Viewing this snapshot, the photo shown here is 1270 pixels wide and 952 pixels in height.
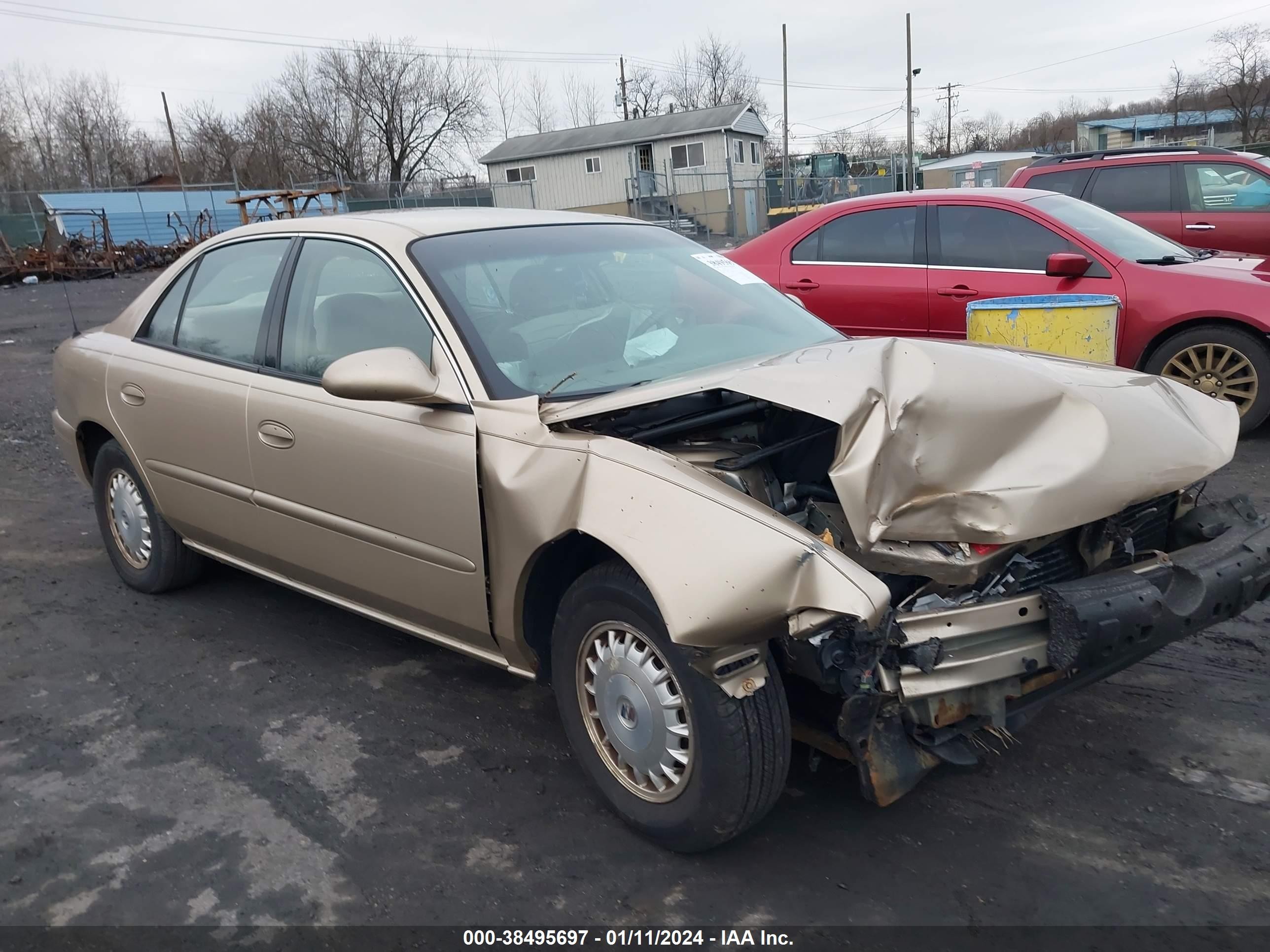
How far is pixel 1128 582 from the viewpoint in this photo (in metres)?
2.47

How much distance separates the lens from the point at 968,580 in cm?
237

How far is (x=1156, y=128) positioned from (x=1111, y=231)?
6342cm

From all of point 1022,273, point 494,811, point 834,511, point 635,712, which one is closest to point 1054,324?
point 1022,273

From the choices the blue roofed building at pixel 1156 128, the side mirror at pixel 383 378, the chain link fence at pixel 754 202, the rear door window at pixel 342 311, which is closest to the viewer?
the side mirror at pixel 383 378

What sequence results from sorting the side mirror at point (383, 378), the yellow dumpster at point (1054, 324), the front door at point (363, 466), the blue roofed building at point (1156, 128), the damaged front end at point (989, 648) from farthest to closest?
the blue roofed building at point (1156, 128), the yellow dumpster at point (1054, 324), the front door at point (363, 466), the side mirror at point (383, 378), the damaged front end at point (989, 648)

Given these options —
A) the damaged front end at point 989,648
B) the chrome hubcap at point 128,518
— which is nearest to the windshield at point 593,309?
the damaged front end at point 989,648

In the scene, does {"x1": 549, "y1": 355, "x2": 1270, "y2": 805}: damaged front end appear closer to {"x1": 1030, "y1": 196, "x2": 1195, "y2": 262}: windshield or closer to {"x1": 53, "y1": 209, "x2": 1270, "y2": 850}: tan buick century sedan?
{"x1": 53, "y1": 209, "x2": 1270, "y2": 850}: tan buick century sedan

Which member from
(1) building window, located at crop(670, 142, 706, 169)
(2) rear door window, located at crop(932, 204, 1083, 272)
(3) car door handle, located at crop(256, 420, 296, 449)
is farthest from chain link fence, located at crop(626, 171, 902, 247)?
(3) car door handle, located at crop(256, 420, 296, 449)

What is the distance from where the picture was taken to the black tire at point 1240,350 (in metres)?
6.16

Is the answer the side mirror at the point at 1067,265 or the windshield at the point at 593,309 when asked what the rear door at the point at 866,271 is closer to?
the side mirror at the point at 1067,265

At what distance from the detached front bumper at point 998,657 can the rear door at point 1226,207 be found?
764cm

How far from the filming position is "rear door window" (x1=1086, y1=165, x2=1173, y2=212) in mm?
9000

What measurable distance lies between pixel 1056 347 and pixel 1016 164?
3703 cm

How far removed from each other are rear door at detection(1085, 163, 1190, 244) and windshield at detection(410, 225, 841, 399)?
663cm
